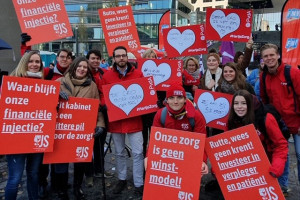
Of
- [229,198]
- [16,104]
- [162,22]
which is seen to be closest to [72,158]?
[16,104]

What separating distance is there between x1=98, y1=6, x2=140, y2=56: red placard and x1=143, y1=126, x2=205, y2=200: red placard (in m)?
3.52

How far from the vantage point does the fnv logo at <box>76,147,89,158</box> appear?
3865 millimetres

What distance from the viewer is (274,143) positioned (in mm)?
3338

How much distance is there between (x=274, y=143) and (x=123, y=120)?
2.11 metres

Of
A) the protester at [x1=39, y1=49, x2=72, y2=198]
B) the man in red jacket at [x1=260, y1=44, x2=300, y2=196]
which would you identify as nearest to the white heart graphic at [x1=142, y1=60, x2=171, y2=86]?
the protester at [x1=39, y1=49, x2=72, y2=198]

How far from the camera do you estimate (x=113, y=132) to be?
4445mm

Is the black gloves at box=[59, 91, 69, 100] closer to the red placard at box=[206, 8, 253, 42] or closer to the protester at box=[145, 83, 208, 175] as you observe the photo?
the protester at box=[145, 83, 208, 175]

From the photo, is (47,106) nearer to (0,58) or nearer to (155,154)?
(155,154)

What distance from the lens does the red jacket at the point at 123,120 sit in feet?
14.3

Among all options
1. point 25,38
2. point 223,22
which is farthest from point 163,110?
point 223,22

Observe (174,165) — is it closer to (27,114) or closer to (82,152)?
(82,152)

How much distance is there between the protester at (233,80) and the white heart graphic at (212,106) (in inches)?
7.5

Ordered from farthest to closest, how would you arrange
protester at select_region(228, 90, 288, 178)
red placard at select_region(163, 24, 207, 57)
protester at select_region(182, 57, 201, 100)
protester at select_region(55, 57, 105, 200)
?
red placard at select_region(163, 24, 207, 57) → protester at select_region(182, 57, 201, 100) → protester at select_region(55, 57, 105, 200) → protester at select_region(228, 90, 288, 178)

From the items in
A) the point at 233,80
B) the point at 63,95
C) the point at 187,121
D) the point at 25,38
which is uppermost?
the point at 25,38
